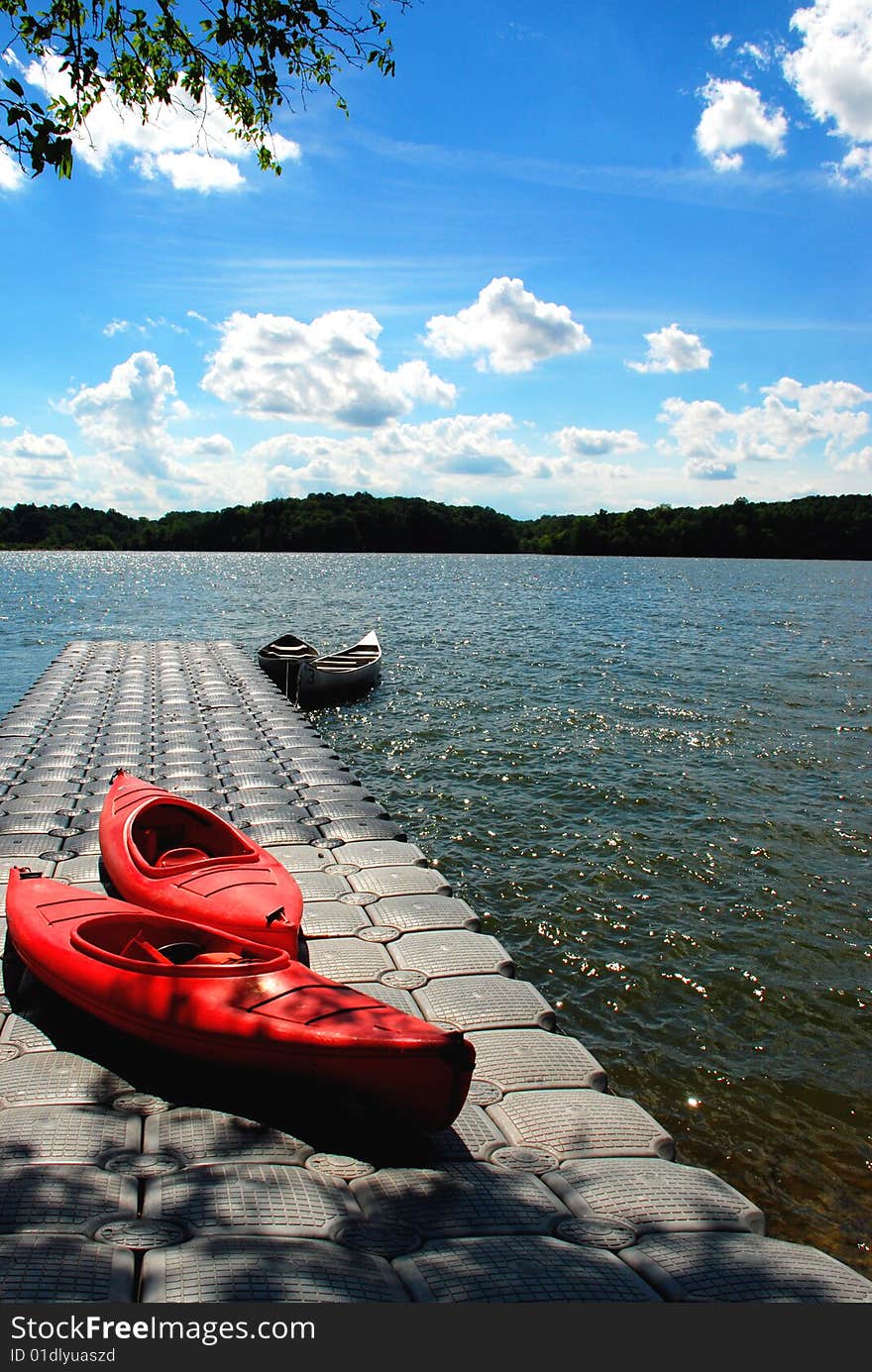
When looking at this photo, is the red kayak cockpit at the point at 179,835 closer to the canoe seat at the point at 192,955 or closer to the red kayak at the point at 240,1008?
the canoe seat at the point at 192,955

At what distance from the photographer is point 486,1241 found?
3.62 m

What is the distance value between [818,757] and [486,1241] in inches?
616

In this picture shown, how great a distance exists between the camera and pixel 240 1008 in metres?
4.51

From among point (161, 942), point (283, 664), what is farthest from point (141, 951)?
point (283, 664)

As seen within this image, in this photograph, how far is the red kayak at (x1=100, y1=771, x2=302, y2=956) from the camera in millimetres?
5938

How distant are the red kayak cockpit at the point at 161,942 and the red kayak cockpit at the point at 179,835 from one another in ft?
4.75

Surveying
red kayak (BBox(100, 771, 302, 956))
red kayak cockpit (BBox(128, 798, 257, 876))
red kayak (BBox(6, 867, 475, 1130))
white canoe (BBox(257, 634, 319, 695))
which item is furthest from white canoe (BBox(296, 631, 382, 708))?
red kayak (BBox(6, 867, 475, 1130))

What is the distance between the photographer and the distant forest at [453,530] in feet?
450

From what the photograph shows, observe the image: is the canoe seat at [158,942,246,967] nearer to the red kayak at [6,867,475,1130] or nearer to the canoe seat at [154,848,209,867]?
the red kayak at [6,867,475,1130]

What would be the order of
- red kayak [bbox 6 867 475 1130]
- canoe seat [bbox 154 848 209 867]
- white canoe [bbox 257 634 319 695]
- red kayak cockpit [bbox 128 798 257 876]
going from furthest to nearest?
white canoe [bbox 257 634 319 695] < red kayak cockpit [bbox 128 798 257 876] < canoe seat [bbox 154 848 209 867] < red kayak [bbox 6 867 475 1130]

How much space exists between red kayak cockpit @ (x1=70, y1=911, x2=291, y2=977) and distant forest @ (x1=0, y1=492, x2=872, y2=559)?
145139 millimetres

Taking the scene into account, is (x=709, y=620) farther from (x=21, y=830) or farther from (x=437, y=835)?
(x=21, y=830)

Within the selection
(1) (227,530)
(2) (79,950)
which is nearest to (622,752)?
(2) (79,950)

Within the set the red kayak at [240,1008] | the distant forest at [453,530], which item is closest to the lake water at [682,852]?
the red kayak at [240,1008]
